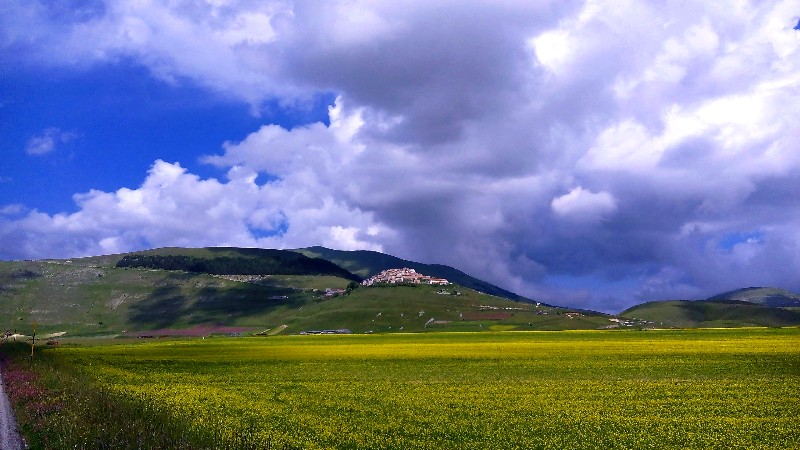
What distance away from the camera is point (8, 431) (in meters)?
25.6

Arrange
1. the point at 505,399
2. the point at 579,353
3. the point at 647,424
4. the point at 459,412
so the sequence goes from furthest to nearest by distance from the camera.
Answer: the point at 579,353 → the point at 505,399 → the point at 459,412 → the point at 647,424

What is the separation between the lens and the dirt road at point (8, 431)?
2277 cm

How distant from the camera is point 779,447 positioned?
22156mm

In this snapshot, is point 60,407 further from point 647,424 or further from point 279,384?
point 647,424

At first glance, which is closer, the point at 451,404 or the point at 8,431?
the point at 8,431

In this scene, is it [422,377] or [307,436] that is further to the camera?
[422,377]

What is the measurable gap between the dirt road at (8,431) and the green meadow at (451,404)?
707 millimetres

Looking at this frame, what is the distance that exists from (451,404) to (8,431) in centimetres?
2289

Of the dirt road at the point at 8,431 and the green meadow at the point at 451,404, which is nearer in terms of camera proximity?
the dirt road at the point at 8,431

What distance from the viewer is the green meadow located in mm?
23156

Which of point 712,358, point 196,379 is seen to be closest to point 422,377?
point 196,379

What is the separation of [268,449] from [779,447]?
2093 cm

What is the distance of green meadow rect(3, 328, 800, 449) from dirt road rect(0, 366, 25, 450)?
0.71 m

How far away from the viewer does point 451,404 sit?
3216 cm
